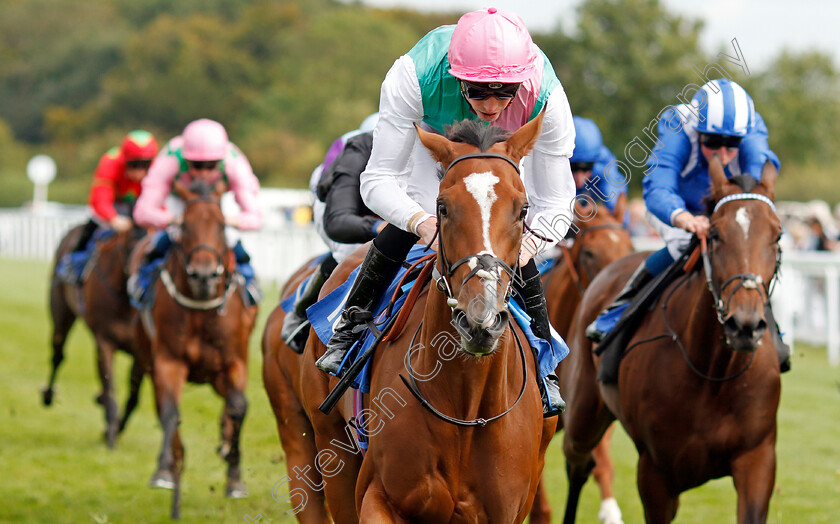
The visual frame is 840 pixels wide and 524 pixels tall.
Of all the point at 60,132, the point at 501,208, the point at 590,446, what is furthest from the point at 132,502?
the point at 60,132

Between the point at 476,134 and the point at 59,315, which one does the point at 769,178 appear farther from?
the point at 59,315

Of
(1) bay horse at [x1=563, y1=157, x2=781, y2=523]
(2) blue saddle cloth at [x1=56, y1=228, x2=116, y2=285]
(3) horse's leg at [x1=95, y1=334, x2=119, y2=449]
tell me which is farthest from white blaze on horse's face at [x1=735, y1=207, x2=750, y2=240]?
(2) blue saddle cloth at [x1=56, y1=228, x2=116, y2=285]

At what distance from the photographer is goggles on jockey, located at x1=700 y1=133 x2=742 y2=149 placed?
5.11m

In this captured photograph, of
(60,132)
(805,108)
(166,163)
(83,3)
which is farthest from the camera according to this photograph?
(83,3)

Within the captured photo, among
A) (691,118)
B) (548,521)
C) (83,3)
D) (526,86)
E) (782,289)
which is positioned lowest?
(83,3)

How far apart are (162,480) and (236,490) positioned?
1.98 ft

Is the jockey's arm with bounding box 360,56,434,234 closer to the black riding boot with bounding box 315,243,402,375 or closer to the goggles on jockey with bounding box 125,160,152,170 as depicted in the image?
the black riding boot with bounding box 315,243,402,375

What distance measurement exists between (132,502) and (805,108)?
140 feet

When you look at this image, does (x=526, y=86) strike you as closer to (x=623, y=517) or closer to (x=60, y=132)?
(x=623, y=517)

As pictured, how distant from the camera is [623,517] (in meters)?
6.50

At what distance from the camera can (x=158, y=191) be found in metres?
7.71

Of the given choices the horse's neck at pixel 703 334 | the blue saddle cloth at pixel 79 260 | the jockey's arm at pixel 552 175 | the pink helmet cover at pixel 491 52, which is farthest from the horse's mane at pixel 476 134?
the blue saddle cloth at pixel 79 260

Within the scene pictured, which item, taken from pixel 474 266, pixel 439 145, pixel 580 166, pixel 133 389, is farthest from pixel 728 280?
pixel 133 389

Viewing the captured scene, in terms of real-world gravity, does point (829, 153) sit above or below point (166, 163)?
below
